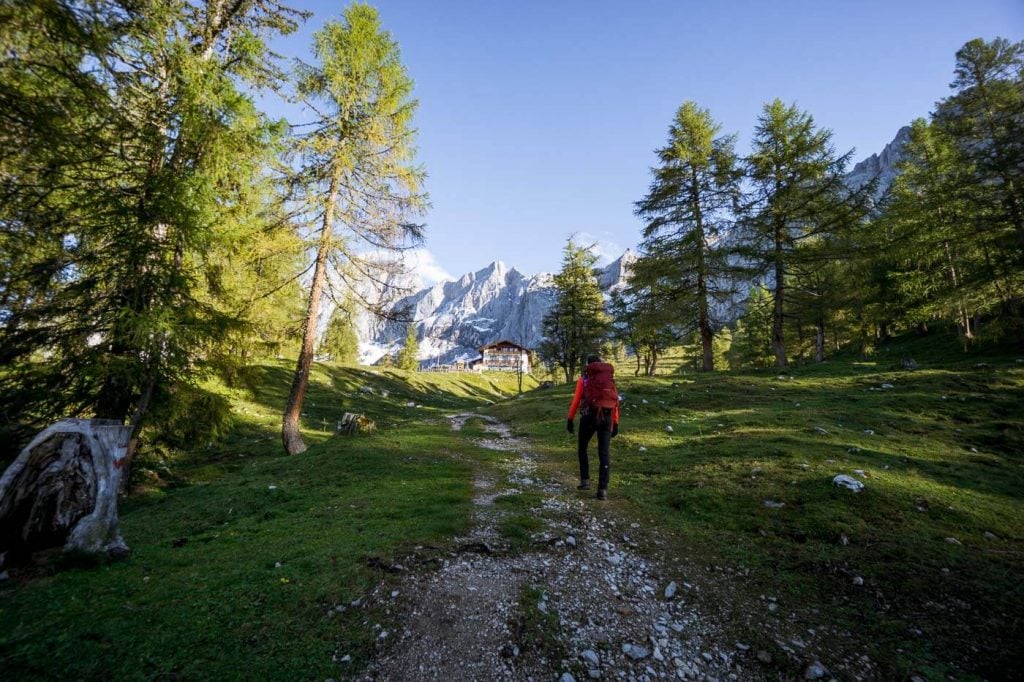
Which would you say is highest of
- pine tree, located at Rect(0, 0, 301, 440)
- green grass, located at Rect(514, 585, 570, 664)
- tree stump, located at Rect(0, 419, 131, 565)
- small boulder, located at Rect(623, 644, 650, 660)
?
pine tree, located at Rect(0, 0, 301, 440)

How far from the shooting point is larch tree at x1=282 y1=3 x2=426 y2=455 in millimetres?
14141

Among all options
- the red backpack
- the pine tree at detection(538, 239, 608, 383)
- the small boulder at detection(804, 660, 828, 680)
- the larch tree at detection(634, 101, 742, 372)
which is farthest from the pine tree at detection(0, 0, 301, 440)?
the pine tree at detection(538, 239, 608, 383)

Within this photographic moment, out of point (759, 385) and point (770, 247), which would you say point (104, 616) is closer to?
point (759, 385)

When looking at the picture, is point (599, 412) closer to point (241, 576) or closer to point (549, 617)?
point (549, 617)

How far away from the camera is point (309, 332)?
14.2 m

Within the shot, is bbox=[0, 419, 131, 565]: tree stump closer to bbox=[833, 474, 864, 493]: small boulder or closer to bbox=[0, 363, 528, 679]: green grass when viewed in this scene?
bbox=[0, 363, 528, 679]: green grass

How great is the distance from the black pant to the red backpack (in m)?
0.19

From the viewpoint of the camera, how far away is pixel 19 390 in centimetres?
822

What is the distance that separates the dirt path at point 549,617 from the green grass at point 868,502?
839 millimetres

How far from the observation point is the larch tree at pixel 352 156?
46.4 ft

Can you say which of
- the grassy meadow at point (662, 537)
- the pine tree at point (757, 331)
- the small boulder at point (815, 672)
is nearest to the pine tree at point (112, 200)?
the grassy meadow at point (662, 537)

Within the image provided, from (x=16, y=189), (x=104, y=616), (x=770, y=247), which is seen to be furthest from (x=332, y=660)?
(x=770, y=247)

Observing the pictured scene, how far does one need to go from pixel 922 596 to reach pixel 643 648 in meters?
3.80

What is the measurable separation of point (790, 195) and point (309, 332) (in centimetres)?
2902
